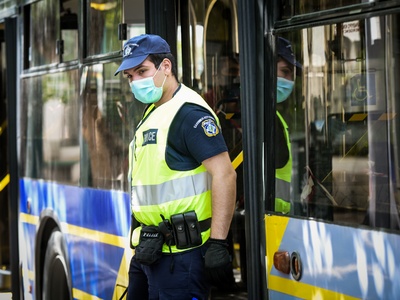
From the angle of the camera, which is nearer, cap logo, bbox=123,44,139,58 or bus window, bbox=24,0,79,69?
cap logo, bbox=123,44,139,58

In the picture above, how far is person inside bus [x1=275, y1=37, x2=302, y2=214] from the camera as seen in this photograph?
4.63 m

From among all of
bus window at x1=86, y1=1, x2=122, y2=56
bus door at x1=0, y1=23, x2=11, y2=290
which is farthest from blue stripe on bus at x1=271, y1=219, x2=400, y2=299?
bus door at x1=0, y1=23, x2=11, y2=290

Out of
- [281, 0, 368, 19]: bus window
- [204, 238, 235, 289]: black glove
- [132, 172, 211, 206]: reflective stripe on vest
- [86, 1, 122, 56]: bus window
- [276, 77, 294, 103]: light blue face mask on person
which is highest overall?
[86, 1, 122, 56]: bus window

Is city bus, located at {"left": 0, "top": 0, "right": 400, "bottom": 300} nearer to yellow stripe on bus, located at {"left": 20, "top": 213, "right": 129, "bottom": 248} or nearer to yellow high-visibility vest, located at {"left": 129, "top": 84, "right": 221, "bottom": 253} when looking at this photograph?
yellow stripe on bus, located at {"left": 20, "top": 213, "right": 129, "bottom": 248}

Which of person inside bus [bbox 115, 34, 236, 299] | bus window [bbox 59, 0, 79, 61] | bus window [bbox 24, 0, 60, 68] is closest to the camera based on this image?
→ person inside bus [bbox 115, 34, 236, 299]

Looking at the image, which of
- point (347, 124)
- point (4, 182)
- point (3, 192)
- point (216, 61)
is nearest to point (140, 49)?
point (347, 124)

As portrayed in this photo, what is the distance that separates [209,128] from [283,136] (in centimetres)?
33

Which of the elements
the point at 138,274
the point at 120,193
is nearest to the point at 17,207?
the point at 120,193

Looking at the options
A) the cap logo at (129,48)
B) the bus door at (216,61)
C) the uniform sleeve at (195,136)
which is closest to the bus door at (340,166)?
the uniform sleeve at (195,136)

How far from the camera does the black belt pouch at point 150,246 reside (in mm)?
4836

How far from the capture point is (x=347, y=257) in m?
4.09

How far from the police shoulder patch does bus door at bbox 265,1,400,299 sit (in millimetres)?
288

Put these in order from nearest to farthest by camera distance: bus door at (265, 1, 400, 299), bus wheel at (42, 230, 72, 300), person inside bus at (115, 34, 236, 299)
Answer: bus door at (265, 1, 400, 299), person inside bus at (115, 34, 236, 299), bus wheel at (42, 230, 72, 300)

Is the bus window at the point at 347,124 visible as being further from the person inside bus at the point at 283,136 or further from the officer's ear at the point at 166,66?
the officer's ear at the point at 166,66
